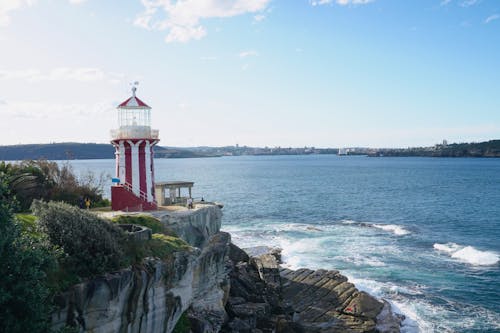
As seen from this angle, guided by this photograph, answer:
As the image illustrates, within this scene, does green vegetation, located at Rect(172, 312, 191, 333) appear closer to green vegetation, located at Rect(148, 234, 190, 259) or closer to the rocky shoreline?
green vegetation, located at Rect(148, 234, 190, 259)

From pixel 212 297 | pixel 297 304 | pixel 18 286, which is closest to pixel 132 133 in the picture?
pixel 212 297

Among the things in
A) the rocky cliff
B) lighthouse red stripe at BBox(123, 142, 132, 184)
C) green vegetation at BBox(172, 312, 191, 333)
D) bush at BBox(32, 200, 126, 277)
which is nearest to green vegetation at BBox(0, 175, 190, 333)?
bush at BBox(32, 200, 126, 277)

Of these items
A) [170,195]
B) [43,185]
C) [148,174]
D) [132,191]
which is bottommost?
[170,195]

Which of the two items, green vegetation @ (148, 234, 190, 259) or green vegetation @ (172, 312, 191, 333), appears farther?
green vegetation @ (172, 312, 191, 333)

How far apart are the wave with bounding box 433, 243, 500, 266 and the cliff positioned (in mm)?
15285

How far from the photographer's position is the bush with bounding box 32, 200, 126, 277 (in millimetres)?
12945

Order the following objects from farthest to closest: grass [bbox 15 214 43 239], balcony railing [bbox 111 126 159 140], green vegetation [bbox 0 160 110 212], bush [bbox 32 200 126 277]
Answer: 1. balcony railing [bbox 111 126 159 140]
2. green vegetation [bbox 0 160 110 212]
3. grass [bbox 15 214 43 239]
4. bush [bbox 32 200 126 277]

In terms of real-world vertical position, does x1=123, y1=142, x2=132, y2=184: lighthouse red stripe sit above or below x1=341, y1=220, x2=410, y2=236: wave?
above

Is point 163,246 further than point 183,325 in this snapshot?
No

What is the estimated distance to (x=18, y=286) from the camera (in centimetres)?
1030

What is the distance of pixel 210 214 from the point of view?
26.8m

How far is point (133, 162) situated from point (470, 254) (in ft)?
107

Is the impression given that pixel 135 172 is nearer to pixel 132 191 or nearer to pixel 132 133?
pixel 132 191

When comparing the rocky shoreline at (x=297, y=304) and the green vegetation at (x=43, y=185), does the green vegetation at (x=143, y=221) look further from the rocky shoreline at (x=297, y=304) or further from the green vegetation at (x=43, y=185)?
the green vegetation at (x=43, y=185)
